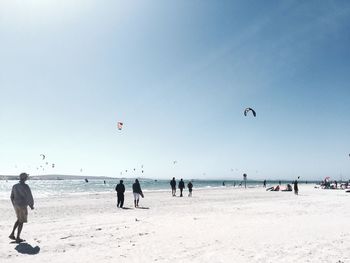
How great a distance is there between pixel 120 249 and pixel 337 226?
8.57 metres

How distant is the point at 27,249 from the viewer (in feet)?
30.7

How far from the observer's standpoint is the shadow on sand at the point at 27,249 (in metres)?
9.03

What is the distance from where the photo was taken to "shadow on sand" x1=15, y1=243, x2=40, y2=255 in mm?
9031

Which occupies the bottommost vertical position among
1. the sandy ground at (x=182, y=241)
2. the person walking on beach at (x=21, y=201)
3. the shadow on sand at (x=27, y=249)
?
the shadow on sand at (x=27, y=249)

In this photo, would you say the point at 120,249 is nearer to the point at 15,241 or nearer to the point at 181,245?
the point at 181,245

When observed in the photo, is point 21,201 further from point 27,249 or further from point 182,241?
point 182,241

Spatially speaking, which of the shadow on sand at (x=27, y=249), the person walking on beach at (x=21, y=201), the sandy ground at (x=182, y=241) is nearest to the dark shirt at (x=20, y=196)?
the person walking on beach at (x=21, y=201)

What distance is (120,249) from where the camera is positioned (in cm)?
932

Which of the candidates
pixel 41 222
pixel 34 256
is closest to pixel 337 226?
pixel 34 256

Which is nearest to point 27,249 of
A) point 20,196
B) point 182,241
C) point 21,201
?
point 21,201

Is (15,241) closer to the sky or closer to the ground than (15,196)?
closer to the ground

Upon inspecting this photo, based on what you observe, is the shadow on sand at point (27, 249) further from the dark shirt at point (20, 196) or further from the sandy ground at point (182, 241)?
the dark shirt at point (20, 196)

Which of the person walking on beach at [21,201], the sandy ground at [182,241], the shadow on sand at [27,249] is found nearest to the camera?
the sandy ground at [182,241]

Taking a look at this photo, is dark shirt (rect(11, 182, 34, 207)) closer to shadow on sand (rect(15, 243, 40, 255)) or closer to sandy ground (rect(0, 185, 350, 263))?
sandy ground (rect(0, 185, 350, 263))
